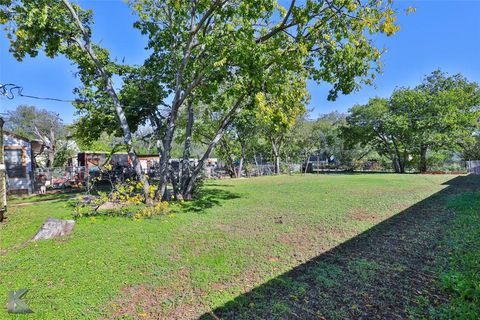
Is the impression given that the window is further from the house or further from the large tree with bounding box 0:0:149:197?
the large tree with bounding box 0:0:149:197

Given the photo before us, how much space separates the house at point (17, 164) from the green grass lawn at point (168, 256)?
6.21 m

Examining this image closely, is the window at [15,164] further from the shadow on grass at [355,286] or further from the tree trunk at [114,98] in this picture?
the shadow on grass at [355,286]

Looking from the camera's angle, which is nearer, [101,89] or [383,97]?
[101,89]

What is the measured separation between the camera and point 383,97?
25766 millimetres

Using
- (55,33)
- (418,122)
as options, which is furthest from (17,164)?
(418,122)

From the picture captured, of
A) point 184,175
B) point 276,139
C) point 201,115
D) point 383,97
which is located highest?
point 383,97

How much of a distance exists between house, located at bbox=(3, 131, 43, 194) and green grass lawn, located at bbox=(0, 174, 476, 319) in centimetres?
621

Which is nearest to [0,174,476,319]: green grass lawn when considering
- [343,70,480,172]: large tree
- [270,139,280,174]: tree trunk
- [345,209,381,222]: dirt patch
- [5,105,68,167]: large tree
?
[345,209,381,222]: dirt patch

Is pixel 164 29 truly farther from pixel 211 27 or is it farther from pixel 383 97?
Answer: pixel 383 97

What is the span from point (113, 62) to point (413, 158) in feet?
81.5

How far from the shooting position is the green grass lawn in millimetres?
2918

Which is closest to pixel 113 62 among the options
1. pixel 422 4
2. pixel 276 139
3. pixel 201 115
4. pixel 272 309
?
pixel 201 115

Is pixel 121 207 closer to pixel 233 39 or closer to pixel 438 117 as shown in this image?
pixel 233 39

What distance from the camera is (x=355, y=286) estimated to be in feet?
10.1
